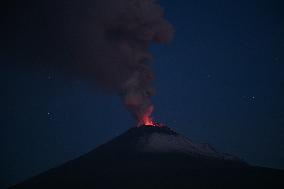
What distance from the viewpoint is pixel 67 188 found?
4647 cm

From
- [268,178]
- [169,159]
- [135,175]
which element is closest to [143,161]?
[169,159]

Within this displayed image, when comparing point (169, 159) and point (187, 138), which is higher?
point (187, 138)

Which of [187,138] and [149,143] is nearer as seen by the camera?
[149,143]

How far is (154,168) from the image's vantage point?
167ft

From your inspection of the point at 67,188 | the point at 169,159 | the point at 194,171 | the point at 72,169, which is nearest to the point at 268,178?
the point at 194,171

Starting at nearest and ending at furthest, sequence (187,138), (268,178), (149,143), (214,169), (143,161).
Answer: (268,178) < (214,169) < (143,161) < (149,143) < (187,138)

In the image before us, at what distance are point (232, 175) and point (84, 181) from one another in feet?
59.1

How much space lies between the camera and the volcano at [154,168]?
4475 cm

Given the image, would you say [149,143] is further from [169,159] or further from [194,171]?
[194,171]

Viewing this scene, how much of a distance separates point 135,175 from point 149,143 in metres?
17.0

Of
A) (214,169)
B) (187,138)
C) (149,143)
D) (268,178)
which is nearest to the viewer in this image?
(268,178)

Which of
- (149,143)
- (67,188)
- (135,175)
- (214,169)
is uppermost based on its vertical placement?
(149,143)

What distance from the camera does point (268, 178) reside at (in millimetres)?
46375

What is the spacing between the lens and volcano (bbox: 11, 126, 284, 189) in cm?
4475
